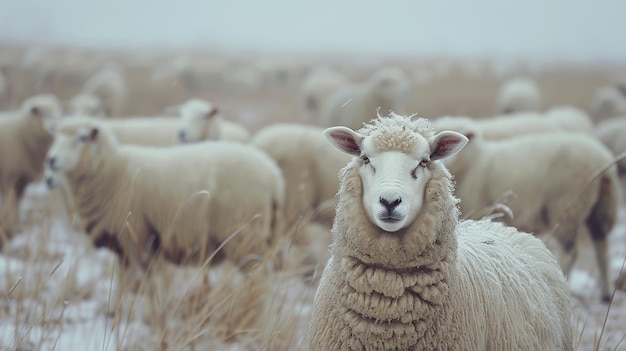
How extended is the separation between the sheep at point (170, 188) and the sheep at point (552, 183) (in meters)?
1.75

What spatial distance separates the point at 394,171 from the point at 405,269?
0.29 metres

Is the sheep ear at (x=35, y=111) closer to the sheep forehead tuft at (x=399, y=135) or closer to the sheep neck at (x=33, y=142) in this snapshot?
the sheep neck at (x=33, y=142)

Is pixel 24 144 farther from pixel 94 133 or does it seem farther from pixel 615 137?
pixel 615 137

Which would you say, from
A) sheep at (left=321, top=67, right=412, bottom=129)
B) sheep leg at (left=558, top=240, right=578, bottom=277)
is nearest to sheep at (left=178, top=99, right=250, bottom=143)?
sheep leg at (left=558, top=240, right=578, bottom=277)

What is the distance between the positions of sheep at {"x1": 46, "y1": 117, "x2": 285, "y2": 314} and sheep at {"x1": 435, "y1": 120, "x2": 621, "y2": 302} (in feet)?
5.75

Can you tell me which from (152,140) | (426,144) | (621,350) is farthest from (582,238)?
(426,144)

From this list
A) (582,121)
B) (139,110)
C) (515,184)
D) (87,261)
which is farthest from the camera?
(139,110)

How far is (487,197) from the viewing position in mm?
5578

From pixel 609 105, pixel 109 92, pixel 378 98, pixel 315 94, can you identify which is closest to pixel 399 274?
pixel 378 98

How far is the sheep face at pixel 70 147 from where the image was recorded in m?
4.73

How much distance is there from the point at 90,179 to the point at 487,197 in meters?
3.19

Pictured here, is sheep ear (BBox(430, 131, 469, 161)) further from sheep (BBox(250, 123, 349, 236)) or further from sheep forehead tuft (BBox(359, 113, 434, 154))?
sheep (BBox(250, 123, 349, 236))

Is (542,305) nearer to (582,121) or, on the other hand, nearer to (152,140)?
(152,140)

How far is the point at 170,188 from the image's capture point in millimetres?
4555
